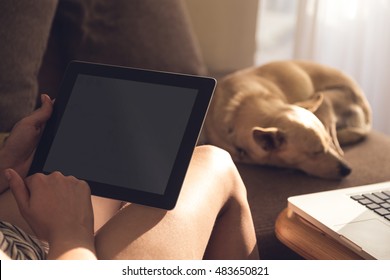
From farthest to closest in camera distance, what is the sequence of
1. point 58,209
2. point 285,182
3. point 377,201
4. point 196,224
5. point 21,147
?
point 285,182, point 377,201, point 21,147, point 196,224, point 58,209

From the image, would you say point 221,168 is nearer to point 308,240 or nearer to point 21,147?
point 308,240

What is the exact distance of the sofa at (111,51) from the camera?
148 cm

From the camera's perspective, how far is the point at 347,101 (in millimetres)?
2109

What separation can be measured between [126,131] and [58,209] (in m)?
0.18

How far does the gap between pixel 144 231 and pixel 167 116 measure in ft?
0.60

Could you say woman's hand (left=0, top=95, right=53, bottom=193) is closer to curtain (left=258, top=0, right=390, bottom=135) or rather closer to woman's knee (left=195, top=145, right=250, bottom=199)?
woman's knee (left=195, top=145, right=250, bottom=199)

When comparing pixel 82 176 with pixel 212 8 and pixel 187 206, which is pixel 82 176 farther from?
pixel 212 8

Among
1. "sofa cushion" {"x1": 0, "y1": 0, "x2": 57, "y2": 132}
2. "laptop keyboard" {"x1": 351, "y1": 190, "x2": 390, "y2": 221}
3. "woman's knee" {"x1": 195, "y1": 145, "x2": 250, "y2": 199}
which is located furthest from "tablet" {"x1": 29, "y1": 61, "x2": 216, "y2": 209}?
"sofa cushion" {"x1": 0, "y1": 0, "x2": 57, "y2": 132}

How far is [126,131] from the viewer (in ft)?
3.01

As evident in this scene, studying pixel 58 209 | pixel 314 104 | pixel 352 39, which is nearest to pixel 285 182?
A: pixel 314 104

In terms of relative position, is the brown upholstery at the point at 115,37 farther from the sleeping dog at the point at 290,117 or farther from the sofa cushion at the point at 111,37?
the sleeping dog at the point at 290,117

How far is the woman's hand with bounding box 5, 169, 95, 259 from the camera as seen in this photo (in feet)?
2.57

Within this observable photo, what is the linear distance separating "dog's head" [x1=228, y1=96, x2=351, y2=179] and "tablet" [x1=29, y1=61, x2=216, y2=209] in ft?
2.99

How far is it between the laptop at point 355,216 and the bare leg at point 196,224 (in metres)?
0.15
